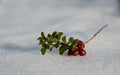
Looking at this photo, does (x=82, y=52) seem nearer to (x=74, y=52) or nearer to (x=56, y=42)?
(x=74, y=52)

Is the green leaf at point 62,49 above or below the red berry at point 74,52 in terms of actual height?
above

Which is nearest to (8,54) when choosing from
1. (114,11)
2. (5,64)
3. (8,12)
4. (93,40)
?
(5,64)

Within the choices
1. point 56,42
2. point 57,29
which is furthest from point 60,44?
point 57,29

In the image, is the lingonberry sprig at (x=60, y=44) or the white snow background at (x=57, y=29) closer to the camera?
the white snow background at (x=57, y=29)

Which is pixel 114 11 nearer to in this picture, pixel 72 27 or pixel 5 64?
pixel 72 27

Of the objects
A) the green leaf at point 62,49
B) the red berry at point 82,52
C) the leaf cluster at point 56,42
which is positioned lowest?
the red berry at point 82,52
